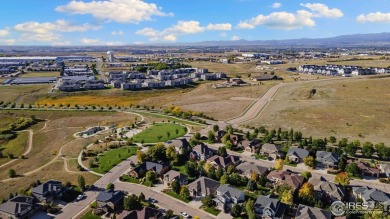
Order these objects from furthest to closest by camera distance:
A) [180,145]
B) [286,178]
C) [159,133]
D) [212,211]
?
[159,133], [180,145], [286,178], [212,211]

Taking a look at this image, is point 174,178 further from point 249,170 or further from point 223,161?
point 249,170

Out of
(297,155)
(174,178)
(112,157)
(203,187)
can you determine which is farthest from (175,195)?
(297,155)

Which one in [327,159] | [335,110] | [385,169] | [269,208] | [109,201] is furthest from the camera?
[335,110]

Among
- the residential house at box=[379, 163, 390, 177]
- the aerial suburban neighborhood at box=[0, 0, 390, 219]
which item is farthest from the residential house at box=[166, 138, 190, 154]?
the residential house at box=[379, 163, 390, 177]

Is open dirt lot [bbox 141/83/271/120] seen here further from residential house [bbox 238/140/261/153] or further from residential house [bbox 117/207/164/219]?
residential house [bbox 117/207/164/219]

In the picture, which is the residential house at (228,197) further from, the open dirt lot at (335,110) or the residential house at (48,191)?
the open dirt lot at (335,110)

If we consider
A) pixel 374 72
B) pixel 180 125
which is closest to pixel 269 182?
pixel 180 125

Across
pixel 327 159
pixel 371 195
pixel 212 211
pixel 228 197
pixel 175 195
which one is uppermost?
pixel 327 159

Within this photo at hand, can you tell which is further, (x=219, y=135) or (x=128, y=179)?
(x=219, y=135)
